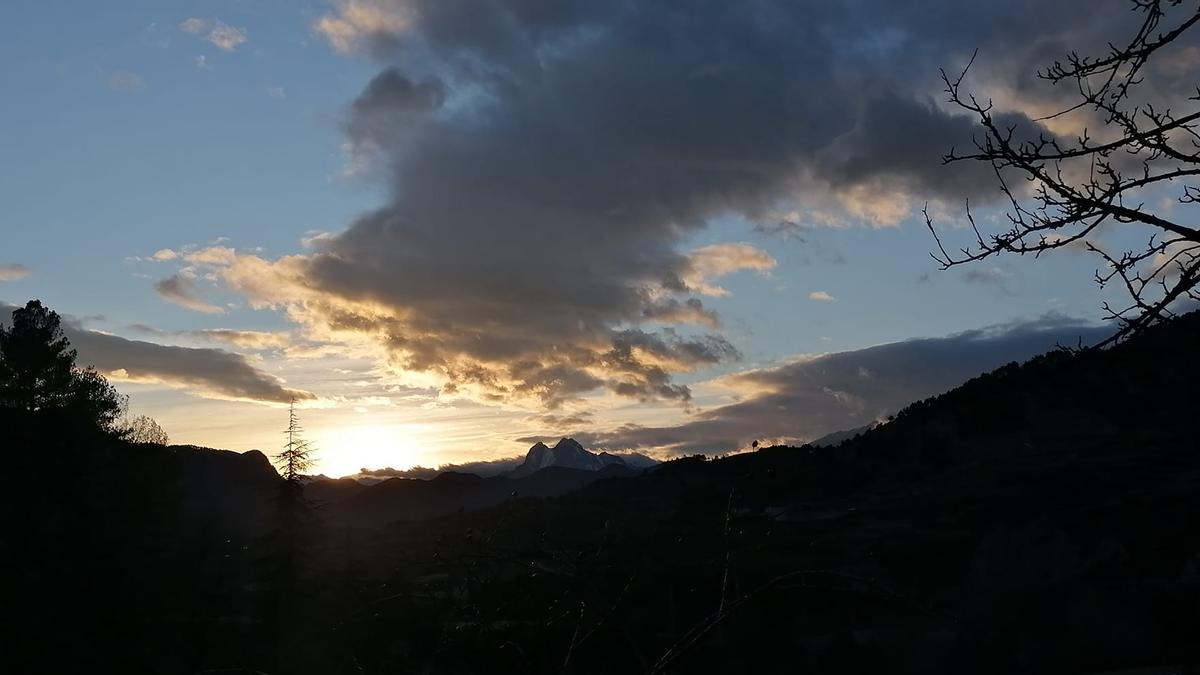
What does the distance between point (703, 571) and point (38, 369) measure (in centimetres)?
4893

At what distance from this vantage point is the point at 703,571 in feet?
35.7

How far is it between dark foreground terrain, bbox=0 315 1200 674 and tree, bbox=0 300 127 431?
2.73 m

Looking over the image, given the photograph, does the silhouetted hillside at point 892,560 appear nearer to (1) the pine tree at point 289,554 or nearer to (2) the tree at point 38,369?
(1) the pine tree at point 289,554

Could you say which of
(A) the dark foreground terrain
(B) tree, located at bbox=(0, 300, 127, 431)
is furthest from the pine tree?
(B) tree, located at bbox=(0, 300, 127, 431)

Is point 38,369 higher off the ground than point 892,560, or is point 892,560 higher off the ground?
point 38,369

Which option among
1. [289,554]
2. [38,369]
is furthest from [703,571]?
[38,369]

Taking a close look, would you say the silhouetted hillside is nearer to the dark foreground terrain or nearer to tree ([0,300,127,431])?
the dark foreground terrain

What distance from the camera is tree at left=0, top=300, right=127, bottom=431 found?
4600cm

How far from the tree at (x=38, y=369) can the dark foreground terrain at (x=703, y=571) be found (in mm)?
2734

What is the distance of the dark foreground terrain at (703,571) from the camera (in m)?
4.91

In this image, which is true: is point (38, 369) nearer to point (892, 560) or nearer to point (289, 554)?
point (289, 554)

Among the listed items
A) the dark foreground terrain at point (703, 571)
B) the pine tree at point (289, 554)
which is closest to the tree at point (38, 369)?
the dark foreground terrain at point (703, 571)

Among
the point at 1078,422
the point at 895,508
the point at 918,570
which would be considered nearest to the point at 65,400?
the point at 918,570

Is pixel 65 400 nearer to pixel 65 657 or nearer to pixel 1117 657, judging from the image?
pixel 65 657
